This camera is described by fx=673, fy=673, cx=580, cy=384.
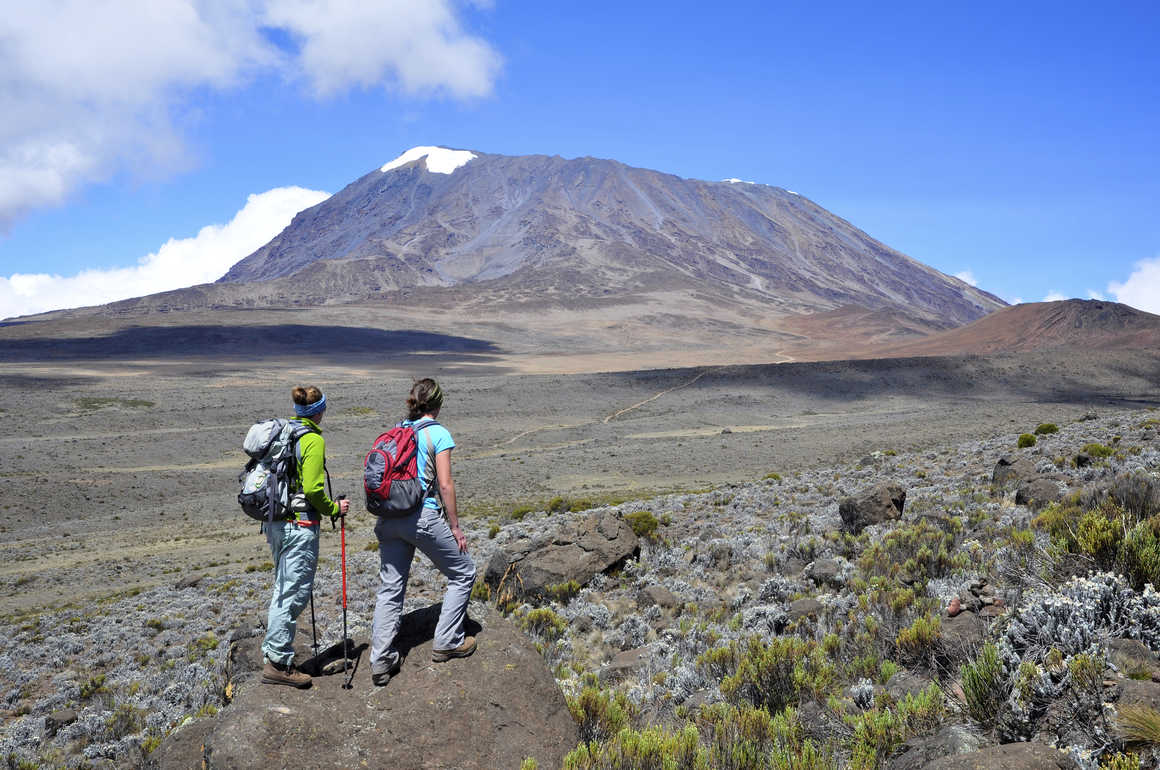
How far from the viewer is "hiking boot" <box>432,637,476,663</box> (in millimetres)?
3605

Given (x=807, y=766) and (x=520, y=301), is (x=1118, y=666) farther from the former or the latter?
(x=520, y=301)

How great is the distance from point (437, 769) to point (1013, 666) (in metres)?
2.83

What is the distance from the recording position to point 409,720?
331 centimetres

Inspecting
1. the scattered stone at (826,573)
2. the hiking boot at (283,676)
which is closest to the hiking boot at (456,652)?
the hiking boot at (283,676)

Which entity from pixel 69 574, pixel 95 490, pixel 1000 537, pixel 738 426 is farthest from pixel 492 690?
pixel 738 426

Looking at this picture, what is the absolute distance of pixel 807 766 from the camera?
3.12 m

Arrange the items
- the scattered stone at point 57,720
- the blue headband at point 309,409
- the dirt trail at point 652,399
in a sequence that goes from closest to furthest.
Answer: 1. the blue headband at point 309,409
2. the scattered stone at point 57,720
3. the dirt trail at point 652,399

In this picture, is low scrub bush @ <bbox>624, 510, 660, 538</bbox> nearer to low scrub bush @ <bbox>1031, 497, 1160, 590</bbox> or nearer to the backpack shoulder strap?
low scrub bush @ <bbox>1031, 497, 1160, 590</bbox>

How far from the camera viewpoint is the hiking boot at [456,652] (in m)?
3.61

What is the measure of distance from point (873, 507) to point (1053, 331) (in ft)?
281

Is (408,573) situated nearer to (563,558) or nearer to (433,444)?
(433,444)

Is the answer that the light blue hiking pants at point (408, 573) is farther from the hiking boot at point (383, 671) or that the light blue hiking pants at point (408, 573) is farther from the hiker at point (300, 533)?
the hiker at point (300, 533)

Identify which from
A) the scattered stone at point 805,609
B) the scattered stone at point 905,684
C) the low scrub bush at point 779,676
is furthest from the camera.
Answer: the scattered stone at point 805,609

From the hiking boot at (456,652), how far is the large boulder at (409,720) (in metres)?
0.04
